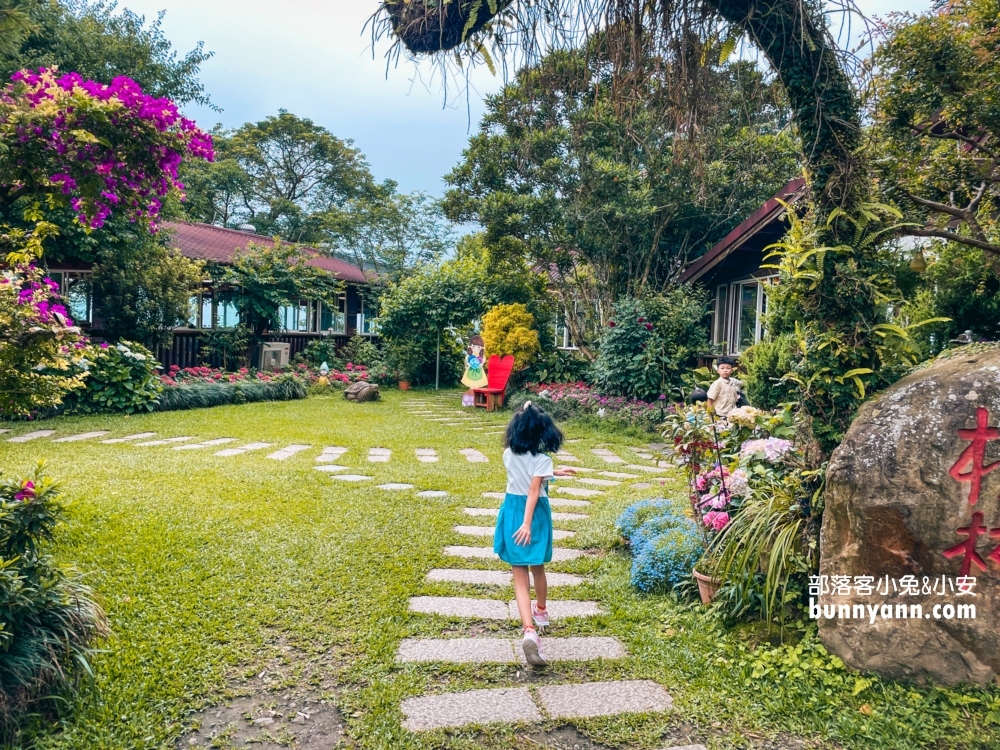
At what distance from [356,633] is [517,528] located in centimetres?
92

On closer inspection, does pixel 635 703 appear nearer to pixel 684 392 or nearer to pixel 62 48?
pixel 684 392

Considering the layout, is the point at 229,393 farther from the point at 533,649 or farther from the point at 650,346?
the point at 533,649

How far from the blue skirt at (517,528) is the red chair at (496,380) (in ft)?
32.2

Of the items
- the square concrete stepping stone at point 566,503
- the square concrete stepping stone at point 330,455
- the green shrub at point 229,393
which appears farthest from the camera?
the green shrub at point 229,393

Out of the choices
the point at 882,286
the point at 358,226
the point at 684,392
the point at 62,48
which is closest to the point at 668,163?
the point at 684,392

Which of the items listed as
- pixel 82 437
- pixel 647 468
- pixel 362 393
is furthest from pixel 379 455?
pixel 362 393

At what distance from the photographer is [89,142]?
118 inches

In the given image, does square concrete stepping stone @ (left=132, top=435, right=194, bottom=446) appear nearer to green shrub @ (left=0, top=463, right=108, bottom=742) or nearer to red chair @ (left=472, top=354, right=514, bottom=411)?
green shrub @ (left=0, top=463, right=108, bottom=742)

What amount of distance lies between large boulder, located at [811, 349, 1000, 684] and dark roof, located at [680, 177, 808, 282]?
17.0 ft

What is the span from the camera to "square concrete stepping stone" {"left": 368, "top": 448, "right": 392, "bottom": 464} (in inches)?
293

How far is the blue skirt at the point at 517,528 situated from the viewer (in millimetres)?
3072

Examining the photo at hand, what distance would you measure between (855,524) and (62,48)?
1449 centimetres

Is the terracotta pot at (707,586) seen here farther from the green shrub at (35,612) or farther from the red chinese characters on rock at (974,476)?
the green shrub at (35,612)

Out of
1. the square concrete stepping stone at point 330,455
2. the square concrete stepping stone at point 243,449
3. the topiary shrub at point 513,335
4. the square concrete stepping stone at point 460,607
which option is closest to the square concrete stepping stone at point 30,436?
the square concrete stepping stone at point 243,449
